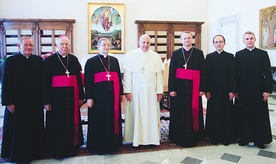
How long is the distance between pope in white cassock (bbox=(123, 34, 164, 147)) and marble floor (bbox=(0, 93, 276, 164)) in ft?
1.01

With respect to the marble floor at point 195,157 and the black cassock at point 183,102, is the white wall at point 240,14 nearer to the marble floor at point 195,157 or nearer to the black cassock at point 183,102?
the black cassock at point 183,102

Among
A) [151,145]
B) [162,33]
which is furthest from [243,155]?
[162,33]

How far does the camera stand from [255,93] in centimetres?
385

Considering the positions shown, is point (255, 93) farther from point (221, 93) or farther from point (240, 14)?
point (240, 14)

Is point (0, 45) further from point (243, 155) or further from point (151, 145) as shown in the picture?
point (243, 155)

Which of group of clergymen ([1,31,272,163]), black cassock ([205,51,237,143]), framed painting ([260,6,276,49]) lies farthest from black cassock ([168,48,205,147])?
framed painting ([260,6,276,49])

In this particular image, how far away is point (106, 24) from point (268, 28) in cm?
614

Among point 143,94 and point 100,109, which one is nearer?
point 100,109

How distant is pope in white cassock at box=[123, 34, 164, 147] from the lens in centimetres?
388

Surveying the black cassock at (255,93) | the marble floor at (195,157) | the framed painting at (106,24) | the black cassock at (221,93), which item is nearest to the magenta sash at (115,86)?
the marble floor at (195,157)

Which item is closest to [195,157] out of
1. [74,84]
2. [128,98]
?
[128,98]

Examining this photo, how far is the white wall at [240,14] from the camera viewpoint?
8672 millimetres

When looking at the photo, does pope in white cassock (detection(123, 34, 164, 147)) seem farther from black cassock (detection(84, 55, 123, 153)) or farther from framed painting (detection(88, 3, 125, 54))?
framed painting (detection(88, 3, 125, 54))

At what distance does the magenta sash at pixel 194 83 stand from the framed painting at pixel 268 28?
211 inches
